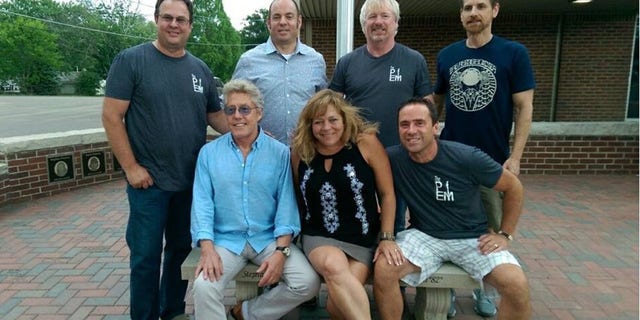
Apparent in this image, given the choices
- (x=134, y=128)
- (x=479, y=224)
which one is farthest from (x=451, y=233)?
(x=134, y=128)

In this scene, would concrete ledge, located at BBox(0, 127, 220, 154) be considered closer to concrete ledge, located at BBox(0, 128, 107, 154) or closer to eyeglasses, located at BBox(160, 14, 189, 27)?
concrete ledge, located at BBox(0, 128, 107, 154)

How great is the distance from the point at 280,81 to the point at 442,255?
1.38 metres

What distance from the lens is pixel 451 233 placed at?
2.49 m

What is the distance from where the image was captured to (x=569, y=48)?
30.3 feet

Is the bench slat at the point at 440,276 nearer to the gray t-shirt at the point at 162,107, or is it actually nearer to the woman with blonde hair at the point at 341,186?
the woman with blonde hair at the point at 341,186

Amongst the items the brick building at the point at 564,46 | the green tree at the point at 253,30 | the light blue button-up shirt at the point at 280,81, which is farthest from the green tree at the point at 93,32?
A: the light blue button-up shirt at the point at 280,81

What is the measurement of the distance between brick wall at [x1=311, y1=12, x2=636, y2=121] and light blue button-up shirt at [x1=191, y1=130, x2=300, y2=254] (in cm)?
729

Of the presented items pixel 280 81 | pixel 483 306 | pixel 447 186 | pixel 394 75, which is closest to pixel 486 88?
pixel 394 75

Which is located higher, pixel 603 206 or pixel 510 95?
pixel 510 95

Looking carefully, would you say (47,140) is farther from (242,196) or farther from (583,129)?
(583,129)

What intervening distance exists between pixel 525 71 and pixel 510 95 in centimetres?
16

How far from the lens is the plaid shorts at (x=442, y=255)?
2.37 metres

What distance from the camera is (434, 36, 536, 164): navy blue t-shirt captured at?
2646 millimetres

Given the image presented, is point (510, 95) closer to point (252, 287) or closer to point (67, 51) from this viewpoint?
point (252, 287)
